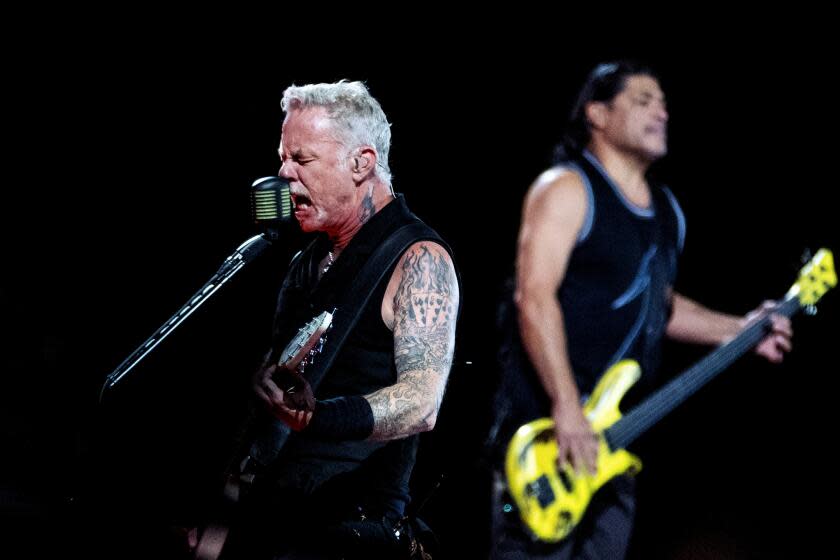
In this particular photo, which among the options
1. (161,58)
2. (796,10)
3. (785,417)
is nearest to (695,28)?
(796,10)

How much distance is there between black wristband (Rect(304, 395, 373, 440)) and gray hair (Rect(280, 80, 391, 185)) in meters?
0.89

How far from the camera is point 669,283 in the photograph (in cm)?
271

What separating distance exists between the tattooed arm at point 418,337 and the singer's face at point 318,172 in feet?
1.12

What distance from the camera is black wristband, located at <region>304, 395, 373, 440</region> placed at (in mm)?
1742

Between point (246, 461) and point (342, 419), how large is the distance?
38cm

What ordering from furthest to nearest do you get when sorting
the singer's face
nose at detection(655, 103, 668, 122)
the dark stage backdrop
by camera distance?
the dark stage backdrop < nose at detection(655, 103, 668, 122) < the singer's face

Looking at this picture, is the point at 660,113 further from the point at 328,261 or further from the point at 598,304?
the point at 328,261

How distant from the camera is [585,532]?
244 centimetres

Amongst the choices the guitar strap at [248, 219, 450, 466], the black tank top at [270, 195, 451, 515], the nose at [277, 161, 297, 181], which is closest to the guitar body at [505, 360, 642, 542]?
the black tank top at [270, 195, 451, 515]

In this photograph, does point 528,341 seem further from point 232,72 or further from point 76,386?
point 232,72

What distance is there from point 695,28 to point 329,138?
201 cm

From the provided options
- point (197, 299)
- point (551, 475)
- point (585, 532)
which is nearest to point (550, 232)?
point (551, 475)

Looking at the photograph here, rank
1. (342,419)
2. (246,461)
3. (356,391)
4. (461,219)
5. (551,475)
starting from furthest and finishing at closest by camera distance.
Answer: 1. (461,219)
2. (551,475)
3. (356,391)
4. (246,461)
5. (342,419)

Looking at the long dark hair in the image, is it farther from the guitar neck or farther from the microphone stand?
the microphone stand
